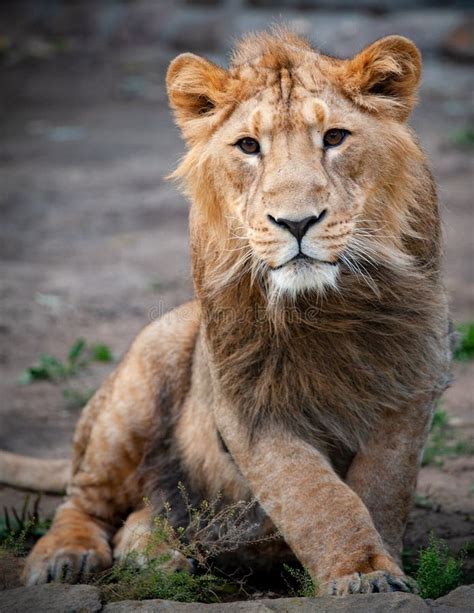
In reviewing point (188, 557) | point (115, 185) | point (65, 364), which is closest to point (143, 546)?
point (188, 557)

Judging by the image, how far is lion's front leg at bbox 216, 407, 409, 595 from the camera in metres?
3.52

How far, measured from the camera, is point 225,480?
438cm

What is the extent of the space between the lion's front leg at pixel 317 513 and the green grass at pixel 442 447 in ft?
6.56

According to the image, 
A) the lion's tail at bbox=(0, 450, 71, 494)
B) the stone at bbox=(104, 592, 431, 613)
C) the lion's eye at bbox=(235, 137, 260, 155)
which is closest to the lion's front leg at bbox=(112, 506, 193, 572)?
the stone at bbox=(104, 592, 431, 613)

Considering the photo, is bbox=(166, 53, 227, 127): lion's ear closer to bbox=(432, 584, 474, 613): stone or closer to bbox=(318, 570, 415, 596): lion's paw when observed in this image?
bbox=(318, 570, 415, 596): lion's paw

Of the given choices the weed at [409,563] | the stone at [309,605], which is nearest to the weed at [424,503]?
the weed at [409,563]

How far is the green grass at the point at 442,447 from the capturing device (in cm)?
580

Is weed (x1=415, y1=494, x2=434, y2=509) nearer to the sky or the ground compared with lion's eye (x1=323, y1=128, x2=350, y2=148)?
nearer to the ground

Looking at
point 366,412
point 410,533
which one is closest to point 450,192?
point 410,533

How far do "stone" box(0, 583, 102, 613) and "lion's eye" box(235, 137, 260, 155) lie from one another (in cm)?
160

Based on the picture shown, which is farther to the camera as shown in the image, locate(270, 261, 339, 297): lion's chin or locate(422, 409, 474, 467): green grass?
locate(422, 409, 474, 467): green grass

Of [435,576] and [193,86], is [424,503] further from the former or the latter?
[193,86]

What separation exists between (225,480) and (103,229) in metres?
6.51

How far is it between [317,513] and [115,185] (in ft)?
28.4
